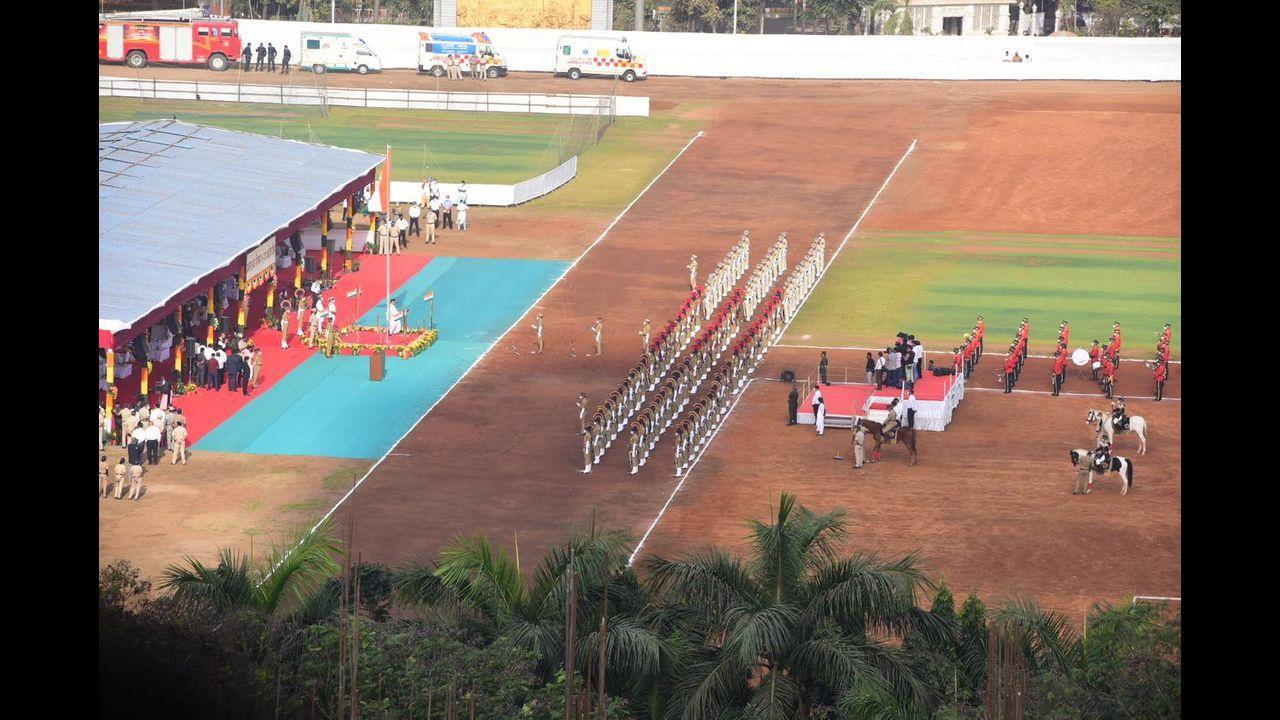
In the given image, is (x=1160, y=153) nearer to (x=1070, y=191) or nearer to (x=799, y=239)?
(x=1070, y=191)

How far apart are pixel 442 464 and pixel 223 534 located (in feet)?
18.8

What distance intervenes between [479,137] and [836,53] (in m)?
21.8

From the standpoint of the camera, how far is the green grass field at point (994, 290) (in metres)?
49.1

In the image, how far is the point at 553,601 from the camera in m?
21.3

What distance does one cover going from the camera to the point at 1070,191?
2559 inches

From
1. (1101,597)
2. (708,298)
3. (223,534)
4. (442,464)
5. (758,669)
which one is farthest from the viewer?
(708,298)

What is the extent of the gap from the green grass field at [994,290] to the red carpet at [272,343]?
11754 mm

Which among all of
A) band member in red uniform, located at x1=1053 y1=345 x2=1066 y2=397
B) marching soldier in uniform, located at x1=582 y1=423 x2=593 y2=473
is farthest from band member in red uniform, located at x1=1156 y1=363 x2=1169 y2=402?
marching soldier in uniform, located at x1=582 y1=423 x2=593 y2=473

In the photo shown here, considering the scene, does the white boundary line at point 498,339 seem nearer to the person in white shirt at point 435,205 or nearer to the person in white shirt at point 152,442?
the person in white shirt at point 152,442

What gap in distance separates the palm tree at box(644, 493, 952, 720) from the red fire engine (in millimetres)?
67781

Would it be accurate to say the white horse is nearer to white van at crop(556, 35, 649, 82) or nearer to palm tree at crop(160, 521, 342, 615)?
palm tree at crop(160, 521, 342, 615)

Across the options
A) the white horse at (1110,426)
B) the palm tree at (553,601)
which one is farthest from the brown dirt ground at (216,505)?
the white horse at (1110,426)

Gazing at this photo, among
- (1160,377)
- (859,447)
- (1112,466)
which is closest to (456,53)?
(1160,377)
